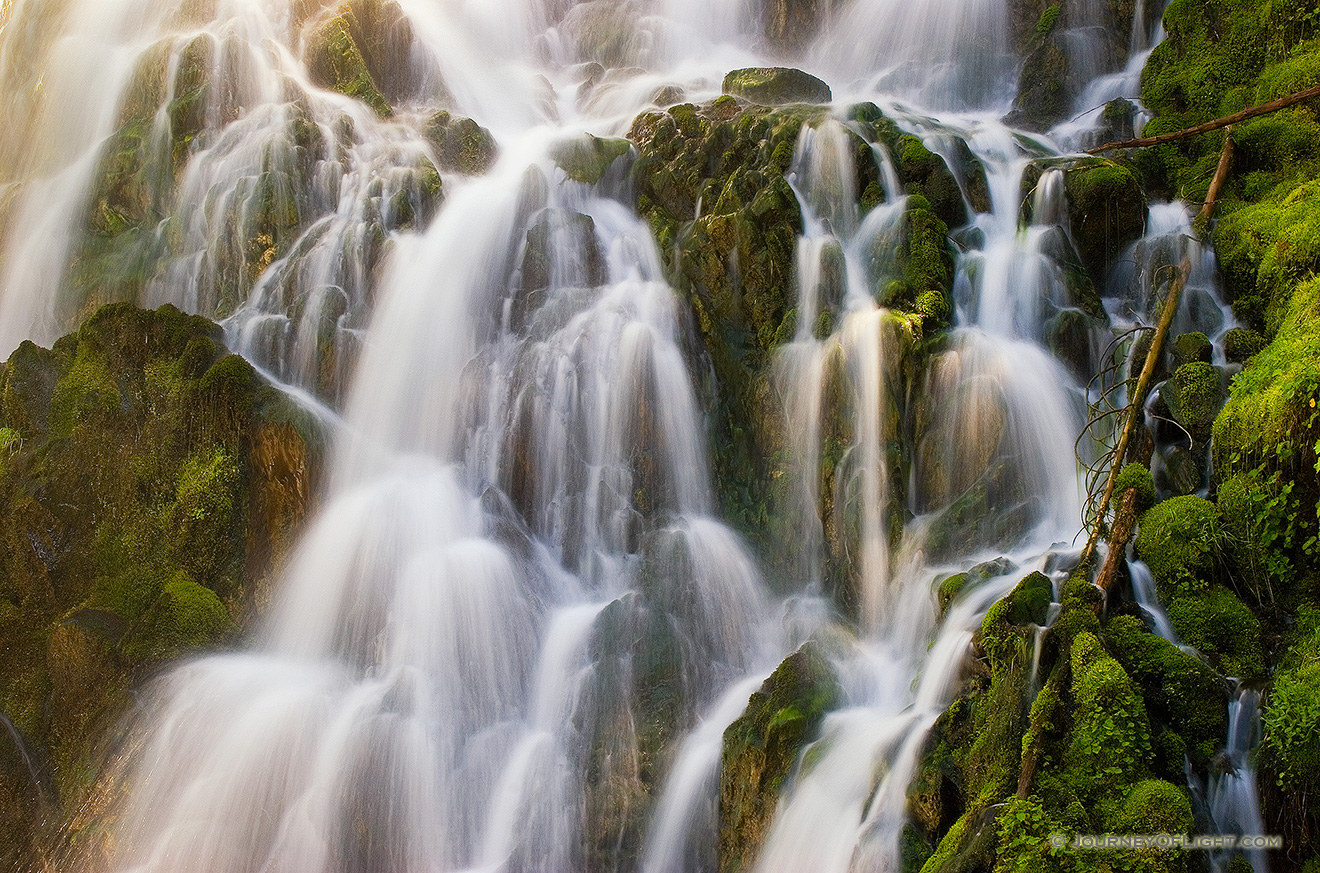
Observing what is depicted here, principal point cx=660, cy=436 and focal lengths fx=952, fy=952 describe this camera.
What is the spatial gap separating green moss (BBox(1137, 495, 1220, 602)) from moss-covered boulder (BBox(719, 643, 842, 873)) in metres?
2.73

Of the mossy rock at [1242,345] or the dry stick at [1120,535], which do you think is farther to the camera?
the mossy rock at [1242,345]

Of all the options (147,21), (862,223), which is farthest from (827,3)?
(147,21)

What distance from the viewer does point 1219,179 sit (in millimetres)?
11266

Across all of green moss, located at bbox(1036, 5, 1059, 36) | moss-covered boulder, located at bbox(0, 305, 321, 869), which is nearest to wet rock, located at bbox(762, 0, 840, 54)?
green moss, located at bbox(1036, 5, 1059, 36)

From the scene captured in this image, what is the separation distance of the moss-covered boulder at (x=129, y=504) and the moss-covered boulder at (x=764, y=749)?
18.5ft

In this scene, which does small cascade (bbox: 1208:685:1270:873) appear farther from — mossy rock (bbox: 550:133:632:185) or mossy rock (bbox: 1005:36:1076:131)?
mossy rock (bbox: 1005:36:1076:131)

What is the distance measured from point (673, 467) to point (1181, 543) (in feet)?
17.9

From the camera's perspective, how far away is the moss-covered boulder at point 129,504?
31.6ft

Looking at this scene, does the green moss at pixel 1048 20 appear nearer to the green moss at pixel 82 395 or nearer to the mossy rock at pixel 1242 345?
the mossy rock at pixel 1242 345

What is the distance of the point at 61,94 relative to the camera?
1842cm

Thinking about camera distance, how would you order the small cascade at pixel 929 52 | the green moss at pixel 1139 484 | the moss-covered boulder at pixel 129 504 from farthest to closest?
1. the small cascade at pixel 929 52
2. the moss-covered boulder at pixel 129 504
3. the green moss at pixel 1139 484

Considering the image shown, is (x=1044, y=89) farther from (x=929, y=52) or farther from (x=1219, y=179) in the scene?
(x=1219, y=179)

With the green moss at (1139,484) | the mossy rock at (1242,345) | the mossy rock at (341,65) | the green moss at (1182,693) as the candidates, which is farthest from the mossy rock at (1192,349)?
the mossy rock at (341,65)

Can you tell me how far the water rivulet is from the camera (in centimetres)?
662
